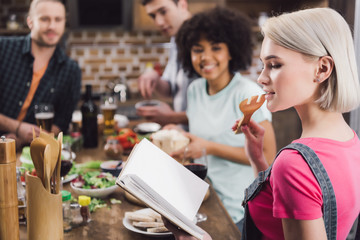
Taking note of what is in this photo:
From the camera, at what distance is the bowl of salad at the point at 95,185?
1405mm

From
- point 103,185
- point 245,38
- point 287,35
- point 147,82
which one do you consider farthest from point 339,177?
point 147,82

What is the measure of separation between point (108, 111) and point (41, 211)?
1.50 meters

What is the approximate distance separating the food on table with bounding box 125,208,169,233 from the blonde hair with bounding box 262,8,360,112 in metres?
0.57

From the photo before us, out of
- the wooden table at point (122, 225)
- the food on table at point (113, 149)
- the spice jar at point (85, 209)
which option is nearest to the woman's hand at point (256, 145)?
the wooden table at point (122, 225)

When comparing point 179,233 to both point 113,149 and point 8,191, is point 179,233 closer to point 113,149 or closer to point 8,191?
point 8,191

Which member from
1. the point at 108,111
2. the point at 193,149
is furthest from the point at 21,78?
the point at 193,149

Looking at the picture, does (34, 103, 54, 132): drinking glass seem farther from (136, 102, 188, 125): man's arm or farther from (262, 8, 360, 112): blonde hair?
(262, 8, 360, 112): blonde hair

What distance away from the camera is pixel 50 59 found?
102 inches

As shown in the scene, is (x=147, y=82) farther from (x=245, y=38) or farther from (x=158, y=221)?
(x=158, y=221)

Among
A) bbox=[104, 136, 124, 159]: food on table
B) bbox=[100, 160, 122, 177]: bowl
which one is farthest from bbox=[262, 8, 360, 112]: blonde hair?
bbox=[104, 136, 124, 159]: food on table

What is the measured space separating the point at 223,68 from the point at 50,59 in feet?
4.15

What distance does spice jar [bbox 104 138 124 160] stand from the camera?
6.41 feet

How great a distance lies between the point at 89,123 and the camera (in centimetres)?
229

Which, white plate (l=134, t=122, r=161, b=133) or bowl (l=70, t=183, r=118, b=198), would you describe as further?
white plate (l=134, t=122, r=161, b=133)
